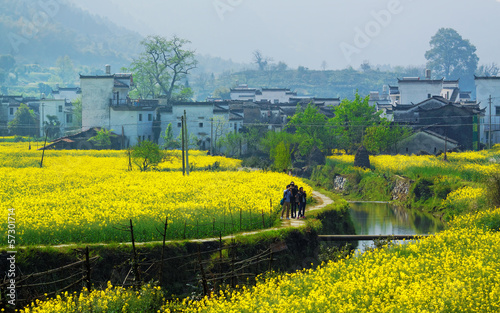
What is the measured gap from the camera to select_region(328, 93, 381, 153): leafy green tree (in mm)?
73062

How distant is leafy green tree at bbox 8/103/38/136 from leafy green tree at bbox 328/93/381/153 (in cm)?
4575

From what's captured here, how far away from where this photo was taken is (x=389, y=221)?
41.8 m

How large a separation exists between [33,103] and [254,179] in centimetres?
7969

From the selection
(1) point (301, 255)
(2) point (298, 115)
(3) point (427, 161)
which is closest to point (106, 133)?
(2) point (298, 115)

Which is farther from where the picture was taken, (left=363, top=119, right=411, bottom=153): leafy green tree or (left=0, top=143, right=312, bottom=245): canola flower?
(left=363, top=119, right=411, bottom=153): leafy green tree

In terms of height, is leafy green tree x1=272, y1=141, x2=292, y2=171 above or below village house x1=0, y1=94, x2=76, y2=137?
below

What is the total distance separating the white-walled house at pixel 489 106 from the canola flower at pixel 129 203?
51193 mm

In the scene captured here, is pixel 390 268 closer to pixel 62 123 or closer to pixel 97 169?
pixel 97 169

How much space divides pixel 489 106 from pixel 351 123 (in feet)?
74.2

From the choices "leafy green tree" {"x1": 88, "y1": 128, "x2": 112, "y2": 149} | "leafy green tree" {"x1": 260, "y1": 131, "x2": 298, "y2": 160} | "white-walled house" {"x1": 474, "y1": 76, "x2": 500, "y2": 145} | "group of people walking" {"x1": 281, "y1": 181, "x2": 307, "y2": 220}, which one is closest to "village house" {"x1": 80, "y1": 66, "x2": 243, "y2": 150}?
"leafy green tree" {"x1": 88, "y1": 128, "x2": 112, "y2": 149}

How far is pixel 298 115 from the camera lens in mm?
77312

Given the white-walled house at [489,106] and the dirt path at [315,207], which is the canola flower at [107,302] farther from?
the white-walled house at [489,106]

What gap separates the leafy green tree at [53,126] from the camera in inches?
3656

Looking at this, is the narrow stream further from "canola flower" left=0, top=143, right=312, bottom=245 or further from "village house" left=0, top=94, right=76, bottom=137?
"village house" left=0, top=94, right=76, bottom=137
